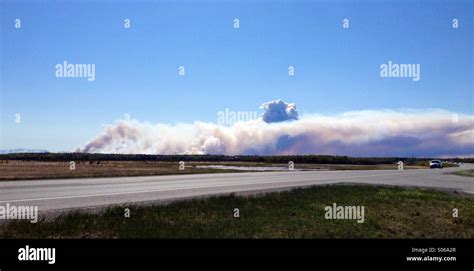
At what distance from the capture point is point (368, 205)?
19.2 m

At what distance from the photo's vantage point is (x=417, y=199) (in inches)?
889

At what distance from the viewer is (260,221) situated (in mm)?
13805

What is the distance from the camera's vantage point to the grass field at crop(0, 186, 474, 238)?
1112 cm

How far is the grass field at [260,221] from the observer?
11117 mm

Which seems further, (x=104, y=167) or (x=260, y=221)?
(x=104, y=167)
